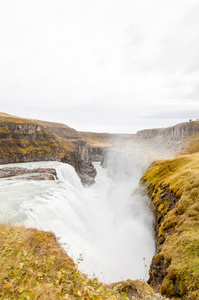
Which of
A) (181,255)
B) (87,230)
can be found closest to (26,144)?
(87,230)

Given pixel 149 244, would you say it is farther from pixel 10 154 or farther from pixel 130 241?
pixel 10 154

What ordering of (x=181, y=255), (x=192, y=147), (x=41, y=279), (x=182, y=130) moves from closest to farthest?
(x=41, y=279) < (x=181, y=255) < (x=192, y=147) < (x=182, y=130)

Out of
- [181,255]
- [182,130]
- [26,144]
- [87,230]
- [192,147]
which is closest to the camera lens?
[181,255]

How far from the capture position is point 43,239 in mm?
8477

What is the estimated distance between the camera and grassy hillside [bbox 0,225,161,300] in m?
3.83

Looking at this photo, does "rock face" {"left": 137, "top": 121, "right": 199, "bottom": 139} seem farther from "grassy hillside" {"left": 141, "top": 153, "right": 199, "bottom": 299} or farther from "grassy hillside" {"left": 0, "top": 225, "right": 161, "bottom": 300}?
"grassy hillside" {"left": 0, "top": 225, "right": 161, "bottom": 300}

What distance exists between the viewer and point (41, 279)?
484 centimetres

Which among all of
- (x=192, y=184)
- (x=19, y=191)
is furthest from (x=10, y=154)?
(x=192, y=184)

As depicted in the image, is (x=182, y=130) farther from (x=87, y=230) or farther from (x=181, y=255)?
(x=181, y=255)

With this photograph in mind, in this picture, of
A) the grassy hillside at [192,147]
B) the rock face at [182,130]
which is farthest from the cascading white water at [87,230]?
the rock face at [182,130]

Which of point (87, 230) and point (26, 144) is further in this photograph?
point (26, 144)

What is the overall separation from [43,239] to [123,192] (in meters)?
47.8

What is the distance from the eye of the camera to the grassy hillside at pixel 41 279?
12.6 feet

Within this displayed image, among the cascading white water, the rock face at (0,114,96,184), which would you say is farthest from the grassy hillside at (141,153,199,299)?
the rock face at (0,114,96,184)
